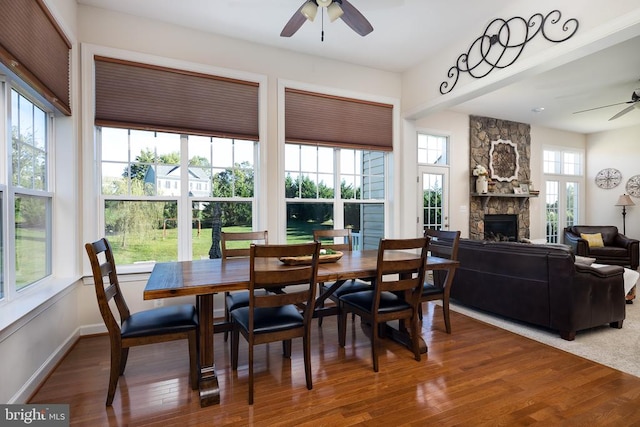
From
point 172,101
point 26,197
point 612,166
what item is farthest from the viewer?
point 612,166

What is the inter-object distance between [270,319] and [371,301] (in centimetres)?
85

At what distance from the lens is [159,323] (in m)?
2.05

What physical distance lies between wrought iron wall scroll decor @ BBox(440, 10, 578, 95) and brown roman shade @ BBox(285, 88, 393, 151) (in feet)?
3.50

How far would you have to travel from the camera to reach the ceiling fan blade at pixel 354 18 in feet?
8.06

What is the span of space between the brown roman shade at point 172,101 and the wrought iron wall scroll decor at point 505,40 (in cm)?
245

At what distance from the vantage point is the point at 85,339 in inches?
117

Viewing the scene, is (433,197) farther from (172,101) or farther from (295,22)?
(172,101)

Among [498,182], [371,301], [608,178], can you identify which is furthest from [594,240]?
[371,301]

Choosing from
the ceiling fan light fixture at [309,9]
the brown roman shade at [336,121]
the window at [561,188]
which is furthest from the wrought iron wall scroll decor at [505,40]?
the window at [561,188]

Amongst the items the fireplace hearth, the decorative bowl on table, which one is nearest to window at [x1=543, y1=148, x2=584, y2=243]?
the fireplace hearth

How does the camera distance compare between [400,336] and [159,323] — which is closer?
[159,323]

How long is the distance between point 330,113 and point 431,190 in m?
2.64

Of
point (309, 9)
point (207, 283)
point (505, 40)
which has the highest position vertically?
point (505, 40)

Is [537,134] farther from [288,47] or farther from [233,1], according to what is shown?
[233,1]
